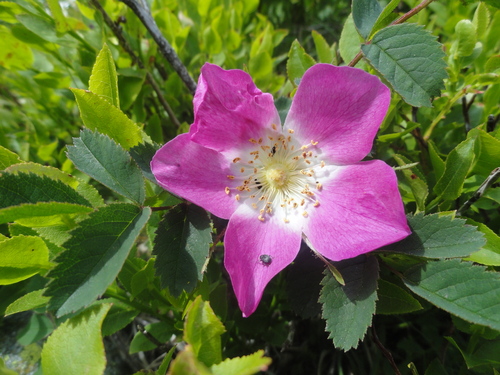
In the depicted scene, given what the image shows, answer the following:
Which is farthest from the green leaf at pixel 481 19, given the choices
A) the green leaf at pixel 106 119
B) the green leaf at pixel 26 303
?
the green leaf at pixel 26 303

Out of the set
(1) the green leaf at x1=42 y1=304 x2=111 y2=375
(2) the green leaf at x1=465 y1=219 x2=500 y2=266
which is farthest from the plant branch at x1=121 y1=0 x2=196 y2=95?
(2) the green leaf at x1=465 y1=219 x2=500 y2=266

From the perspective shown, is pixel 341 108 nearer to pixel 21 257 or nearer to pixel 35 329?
pixel 21 257

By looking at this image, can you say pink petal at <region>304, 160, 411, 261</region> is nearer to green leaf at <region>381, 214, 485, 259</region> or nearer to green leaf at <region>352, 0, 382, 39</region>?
green leaf at <region>381, 214, 485, 259</region>

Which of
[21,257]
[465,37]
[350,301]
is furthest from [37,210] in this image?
[465,37]

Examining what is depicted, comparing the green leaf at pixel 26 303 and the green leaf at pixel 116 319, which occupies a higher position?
the green leaf at pixel 26 303

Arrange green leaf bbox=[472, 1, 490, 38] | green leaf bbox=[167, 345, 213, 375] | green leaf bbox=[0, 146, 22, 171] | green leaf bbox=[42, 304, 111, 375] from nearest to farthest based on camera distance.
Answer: green leaf bbox=[167, 345, 213, 375] < green leaf bbox=[42, 304, 111, 375] < green leaf bbox=[0, 146, 22, 171] < green leaf bbox=[472, 1, 490, 38]

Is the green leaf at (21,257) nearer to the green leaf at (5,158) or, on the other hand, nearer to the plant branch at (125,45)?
the green leaf at (5,158)
